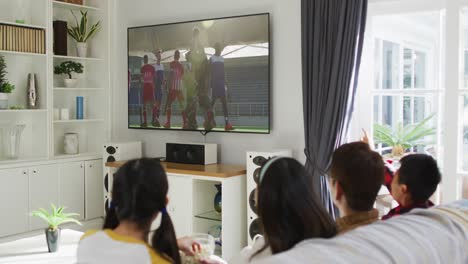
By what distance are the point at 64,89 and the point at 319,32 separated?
2756 mm

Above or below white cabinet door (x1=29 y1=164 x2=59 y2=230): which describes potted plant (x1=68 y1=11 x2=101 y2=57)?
above

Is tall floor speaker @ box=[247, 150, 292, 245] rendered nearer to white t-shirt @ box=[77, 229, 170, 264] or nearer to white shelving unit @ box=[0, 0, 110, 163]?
white shelving unit @ box=[0, 0, 110, 163]

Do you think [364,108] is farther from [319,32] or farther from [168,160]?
[168,160]

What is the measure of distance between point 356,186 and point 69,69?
441 centimetres

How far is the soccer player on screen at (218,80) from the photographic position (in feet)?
17.1

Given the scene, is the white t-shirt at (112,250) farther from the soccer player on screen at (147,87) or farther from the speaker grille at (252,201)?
the soccer player on screen at (147,87)

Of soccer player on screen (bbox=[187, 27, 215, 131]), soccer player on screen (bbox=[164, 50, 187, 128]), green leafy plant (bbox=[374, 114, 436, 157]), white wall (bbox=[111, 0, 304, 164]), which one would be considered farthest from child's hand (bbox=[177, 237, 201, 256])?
soccer player on screen (bbox=[164, 50, 187, 128])

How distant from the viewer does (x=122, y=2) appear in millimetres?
6113

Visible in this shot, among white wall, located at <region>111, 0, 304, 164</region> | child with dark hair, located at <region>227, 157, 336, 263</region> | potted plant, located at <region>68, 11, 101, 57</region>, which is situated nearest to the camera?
child with dark hair, located at <region>227, 157, 336, 263</region>

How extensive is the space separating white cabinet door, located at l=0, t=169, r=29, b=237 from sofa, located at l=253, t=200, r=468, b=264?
14.4 ft

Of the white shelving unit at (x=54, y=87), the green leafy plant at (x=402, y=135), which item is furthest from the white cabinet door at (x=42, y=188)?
the green leafy plant at (x=402, y=135)

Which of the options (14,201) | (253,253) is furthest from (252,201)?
(253,253)

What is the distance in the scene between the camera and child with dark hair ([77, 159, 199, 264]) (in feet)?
5.67

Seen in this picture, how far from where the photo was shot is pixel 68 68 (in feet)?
19.2
